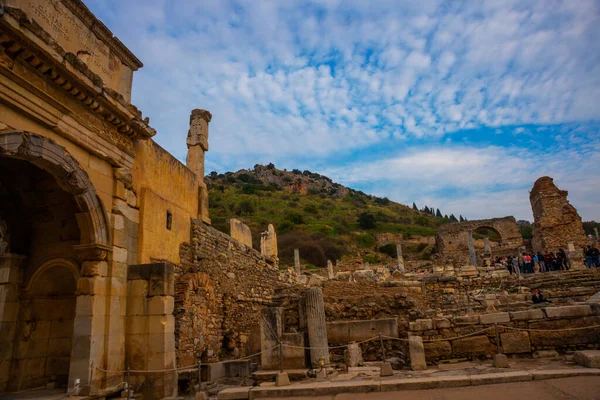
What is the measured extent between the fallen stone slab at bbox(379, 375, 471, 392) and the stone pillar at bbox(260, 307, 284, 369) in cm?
327

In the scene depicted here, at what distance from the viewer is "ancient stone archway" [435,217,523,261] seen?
46656 mm

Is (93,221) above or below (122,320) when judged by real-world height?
above

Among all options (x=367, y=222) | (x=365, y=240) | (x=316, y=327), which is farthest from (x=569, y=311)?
(x=367, y=222)

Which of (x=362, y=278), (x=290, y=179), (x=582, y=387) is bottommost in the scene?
(x=582, y=387)

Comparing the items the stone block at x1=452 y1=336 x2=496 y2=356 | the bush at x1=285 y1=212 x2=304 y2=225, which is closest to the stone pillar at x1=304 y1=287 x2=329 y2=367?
the stone block at x1=452 y1=336 x2=496 y2=356

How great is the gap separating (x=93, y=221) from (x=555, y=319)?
9419 millimetres

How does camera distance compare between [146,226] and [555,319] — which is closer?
[555,319]

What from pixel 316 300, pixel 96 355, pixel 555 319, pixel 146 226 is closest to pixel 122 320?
pixel 96 355

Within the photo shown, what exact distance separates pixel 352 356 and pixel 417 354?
1557 mm

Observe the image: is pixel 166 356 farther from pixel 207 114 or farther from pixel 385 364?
pixel 207 114

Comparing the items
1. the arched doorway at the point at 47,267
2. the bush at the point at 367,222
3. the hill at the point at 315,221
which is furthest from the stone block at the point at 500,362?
the bush at the point at 367,222

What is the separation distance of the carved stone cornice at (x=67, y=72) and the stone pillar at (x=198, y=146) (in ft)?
10.5

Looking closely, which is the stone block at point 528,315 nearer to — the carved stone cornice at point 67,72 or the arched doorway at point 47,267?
the arched doorway at point 47,267

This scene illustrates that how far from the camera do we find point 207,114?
12570mm
